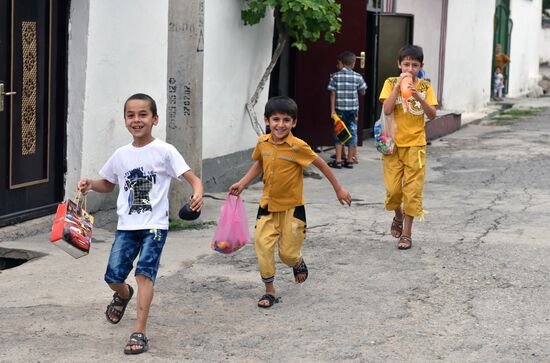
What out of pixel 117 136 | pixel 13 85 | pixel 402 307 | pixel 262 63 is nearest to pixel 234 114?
pixel 262 63

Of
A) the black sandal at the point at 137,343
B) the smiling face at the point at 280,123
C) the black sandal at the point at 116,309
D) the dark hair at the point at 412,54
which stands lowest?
the black sandal at the point at 137,343

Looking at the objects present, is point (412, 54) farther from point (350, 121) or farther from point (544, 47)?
point (544, 47)

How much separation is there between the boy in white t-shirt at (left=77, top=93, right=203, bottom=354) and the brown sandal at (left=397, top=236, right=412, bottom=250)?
9.41ft

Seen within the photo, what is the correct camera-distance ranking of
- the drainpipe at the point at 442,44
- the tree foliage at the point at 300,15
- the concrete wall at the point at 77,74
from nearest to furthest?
the concrete wall at the point at 77,74, the tree foliage at the point at 300,15, the drainpipe at the point at 442,44

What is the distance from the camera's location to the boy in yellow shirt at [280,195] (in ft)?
21.1

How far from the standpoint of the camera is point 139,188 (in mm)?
5594

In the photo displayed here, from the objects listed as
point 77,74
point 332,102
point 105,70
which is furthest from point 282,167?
point 332,102

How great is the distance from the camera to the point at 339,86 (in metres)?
12.9

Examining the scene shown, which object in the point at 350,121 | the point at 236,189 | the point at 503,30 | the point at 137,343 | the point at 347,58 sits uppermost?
the point at 503,30

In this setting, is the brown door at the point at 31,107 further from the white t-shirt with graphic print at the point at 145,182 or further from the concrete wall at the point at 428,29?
the concrete wall at the point at 428,29

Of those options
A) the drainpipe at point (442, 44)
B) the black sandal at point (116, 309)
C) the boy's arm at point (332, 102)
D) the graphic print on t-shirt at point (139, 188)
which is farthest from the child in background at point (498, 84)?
the graphic print on t-shirt at point (139, 188)

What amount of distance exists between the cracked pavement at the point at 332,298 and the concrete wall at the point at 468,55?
1155cm

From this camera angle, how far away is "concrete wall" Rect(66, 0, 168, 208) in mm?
8680

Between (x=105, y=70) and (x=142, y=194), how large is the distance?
11.7ft
